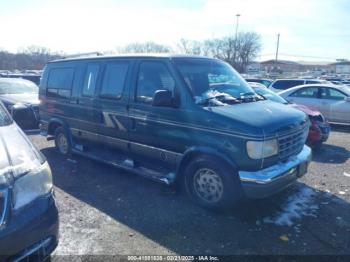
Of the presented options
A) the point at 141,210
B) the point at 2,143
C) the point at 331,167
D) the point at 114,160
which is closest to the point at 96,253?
the point at 141,210

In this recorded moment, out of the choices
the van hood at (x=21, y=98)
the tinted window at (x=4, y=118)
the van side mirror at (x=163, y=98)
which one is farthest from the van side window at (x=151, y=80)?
the van hood at (x=21, y=98)

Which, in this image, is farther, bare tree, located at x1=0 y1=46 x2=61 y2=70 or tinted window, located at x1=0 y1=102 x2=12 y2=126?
bare tree, located at x1=0 y1=46 x2=61 y2=70

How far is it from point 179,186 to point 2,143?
2825 mm

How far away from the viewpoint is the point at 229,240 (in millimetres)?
3580

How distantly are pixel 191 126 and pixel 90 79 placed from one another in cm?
267

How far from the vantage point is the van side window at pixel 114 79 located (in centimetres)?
518

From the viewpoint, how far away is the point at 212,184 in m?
4.22

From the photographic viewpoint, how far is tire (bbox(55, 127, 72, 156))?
261 inches

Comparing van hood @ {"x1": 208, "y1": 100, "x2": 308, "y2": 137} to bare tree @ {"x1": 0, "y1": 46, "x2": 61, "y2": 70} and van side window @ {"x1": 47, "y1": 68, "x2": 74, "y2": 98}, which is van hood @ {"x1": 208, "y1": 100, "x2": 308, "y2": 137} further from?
bare tree @ {"x1": 0, "y1": 46, "x2": 61, "y2": 70}

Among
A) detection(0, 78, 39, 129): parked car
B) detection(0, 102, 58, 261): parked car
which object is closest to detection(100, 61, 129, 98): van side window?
detection(0, 102, 58, 261): parked car

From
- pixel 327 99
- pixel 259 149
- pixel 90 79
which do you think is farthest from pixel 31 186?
pixel 327 99

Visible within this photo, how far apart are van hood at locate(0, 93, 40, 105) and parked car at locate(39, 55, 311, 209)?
17.8 feet

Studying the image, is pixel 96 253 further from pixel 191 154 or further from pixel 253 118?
pixel 253 118

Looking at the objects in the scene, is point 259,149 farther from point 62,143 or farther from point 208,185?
point 62,143
